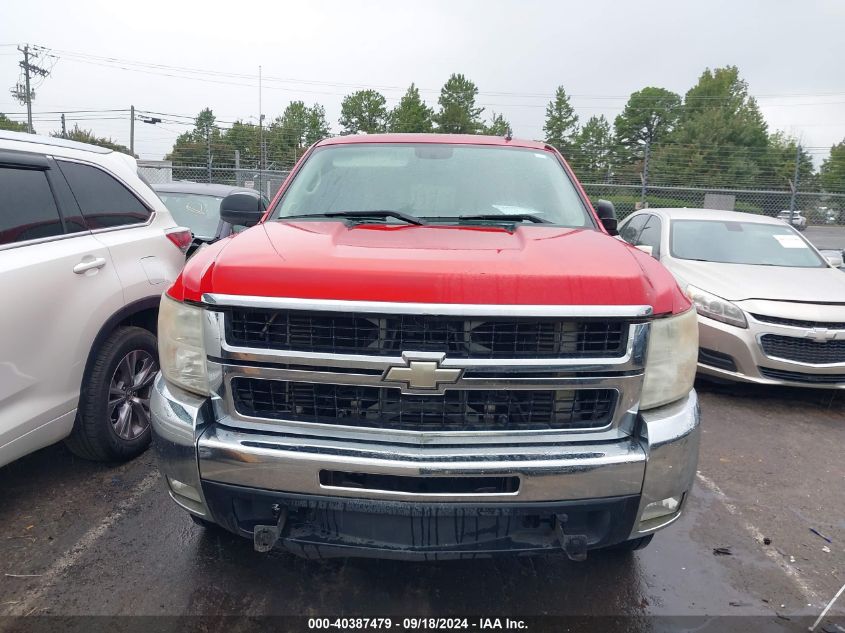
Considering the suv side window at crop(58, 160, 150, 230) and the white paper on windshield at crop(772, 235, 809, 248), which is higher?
the suv side window at crop(58, 160, 150, 230)

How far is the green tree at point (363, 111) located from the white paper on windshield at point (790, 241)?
69368 millimetres

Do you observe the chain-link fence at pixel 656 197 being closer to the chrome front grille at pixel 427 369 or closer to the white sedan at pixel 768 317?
the white sedan at pixel 768 317

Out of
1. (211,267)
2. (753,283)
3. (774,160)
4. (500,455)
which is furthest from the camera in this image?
(774,160)

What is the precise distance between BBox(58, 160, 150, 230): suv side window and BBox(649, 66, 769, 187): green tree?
23.2 metres

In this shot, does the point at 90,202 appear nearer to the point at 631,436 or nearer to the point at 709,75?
the point at 631,436

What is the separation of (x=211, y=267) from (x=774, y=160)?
33.6 metres

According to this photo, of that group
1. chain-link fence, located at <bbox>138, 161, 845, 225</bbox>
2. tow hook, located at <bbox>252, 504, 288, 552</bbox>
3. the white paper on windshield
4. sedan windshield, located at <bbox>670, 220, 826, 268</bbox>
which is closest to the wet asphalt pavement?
tow hook, located at <bbox>252, 504, 288, 552</bbox>

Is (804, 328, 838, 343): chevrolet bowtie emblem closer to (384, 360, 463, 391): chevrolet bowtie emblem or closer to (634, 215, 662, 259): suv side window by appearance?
(634, 215, 662, 259): suv side window

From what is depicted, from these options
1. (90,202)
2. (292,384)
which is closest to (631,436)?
(292,384)

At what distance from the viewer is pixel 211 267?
219 centimetres

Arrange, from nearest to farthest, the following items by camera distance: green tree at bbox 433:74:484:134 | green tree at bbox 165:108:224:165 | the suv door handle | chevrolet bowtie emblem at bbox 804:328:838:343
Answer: the suv door handle < chevrolet bowtie emblem at bbox 804:328:838:343 < green tree at bbox 165:108:224:165 < green tree at bbox 433:74:484:134

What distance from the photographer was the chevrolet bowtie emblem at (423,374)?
2025 mm

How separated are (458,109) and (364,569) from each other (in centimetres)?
6770

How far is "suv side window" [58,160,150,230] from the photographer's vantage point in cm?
357
